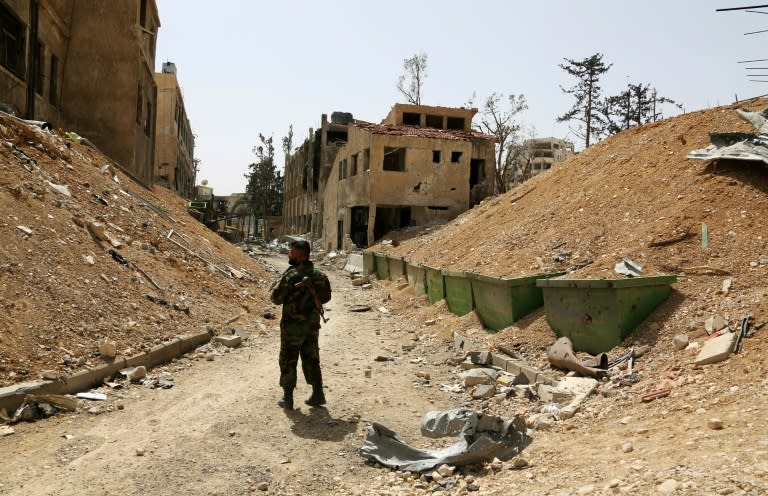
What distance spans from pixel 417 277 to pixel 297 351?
796cm

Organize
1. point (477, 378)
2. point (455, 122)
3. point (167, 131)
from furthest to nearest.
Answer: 1. point (167, 131)
2. point (455, 122)
3. point (477, 378)

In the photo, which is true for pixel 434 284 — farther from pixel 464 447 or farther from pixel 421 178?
pixel 421 178

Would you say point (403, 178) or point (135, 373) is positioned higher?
point (403, 178)

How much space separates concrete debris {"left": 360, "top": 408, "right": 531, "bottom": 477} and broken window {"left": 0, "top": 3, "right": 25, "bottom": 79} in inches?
550

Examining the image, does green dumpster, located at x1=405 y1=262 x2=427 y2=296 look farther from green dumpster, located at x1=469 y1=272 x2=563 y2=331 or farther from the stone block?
the stone block

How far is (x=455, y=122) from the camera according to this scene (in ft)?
103

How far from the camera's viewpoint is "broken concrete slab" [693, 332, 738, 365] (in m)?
4.91

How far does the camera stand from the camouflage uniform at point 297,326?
17.6 ft

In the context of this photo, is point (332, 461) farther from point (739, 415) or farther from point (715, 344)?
point (715, 344)

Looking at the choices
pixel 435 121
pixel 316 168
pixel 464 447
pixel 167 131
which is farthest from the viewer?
pixel 316 168

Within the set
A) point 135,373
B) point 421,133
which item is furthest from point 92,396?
point 421,133

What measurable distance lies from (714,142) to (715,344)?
4.86 metres

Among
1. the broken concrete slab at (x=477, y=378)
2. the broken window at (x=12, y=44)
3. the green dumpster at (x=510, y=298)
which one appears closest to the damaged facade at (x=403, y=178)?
the broken window at (x=12, y=44)

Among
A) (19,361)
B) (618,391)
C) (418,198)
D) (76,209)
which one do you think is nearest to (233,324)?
(76,209)
